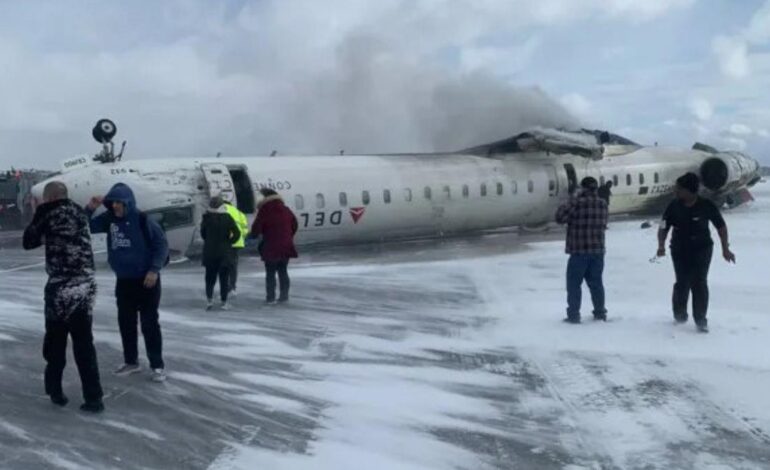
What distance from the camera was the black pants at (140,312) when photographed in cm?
725

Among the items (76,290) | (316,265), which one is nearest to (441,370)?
(76,290)

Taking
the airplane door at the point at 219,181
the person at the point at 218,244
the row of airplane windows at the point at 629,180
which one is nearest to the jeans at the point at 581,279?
the person at the point at 218,244

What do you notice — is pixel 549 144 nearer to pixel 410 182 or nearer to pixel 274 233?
pixel 410 182

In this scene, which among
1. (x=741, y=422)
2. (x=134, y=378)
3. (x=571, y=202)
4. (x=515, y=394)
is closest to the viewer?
(x=741, y=422)

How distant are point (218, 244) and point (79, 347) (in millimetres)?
5051

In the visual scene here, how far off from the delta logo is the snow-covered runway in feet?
22.9

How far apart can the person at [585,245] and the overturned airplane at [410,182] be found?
9590 mm

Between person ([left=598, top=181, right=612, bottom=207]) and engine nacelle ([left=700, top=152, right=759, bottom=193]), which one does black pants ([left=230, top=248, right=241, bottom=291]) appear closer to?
person ([left=598, top=181, right=612, bottom=207])

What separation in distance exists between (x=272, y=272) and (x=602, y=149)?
1503 centimetres

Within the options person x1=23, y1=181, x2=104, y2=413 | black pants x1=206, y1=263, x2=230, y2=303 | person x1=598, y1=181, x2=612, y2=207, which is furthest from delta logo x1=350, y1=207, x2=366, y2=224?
person x1=23, y1=181, x2=104, y2=413

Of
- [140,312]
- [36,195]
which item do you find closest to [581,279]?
[140,312]

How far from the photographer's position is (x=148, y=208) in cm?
1708

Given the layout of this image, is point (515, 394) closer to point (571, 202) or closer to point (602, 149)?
point (571, 202)

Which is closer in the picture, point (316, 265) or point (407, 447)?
point (407, 447)
